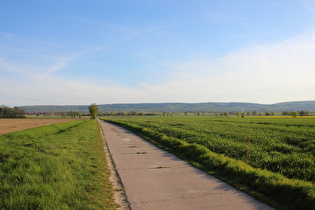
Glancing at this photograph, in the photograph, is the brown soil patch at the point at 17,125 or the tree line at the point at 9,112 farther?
the tree line at the point at 9,112

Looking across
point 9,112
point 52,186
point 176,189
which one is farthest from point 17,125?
point 9,112

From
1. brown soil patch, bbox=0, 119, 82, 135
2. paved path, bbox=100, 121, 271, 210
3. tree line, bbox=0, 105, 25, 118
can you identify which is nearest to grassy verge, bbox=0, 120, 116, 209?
paved path, bbox=100, 121, 271, 210

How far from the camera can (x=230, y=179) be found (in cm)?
712

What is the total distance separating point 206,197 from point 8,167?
6.15 metres

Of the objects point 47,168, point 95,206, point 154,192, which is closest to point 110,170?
point 47,168

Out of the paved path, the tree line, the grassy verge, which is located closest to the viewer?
the grassy verge

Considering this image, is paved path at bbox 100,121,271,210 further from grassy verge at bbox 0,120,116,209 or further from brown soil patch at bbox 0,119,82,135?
brown soil patch at bbox 0,119,82,135

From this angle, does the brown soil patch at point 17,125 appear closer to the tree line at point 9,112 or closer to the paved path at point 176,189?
the paved path at point 176,189

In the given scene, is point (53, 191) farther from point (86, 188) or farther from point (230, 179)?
point (230, 179)

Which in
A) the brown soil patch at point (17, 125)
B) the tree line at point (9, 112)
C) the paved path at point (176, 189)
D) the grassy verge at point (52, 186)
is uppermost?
the tree line at point (9, 112)

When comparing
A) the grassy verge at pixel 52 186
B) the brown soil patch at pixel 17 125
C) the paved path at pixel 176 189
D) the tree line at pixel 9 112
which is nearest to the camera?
the grassy verge at pixel 52 186

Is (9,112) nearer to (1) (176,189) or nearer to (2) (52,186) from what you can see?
(2) (52,186)

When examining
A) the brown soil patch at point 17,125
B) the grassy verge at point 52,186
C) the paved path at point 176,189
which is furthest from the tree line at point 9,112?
the paved path at point 176,189

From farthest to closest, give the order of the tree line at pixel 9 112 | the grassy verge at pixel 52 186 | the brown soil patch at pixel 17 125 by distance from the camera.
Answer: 1. the tree line at pixel 9 112
2. the brown soil patch at pixel 17 125
3. the grassy verge at pixel 52 186
